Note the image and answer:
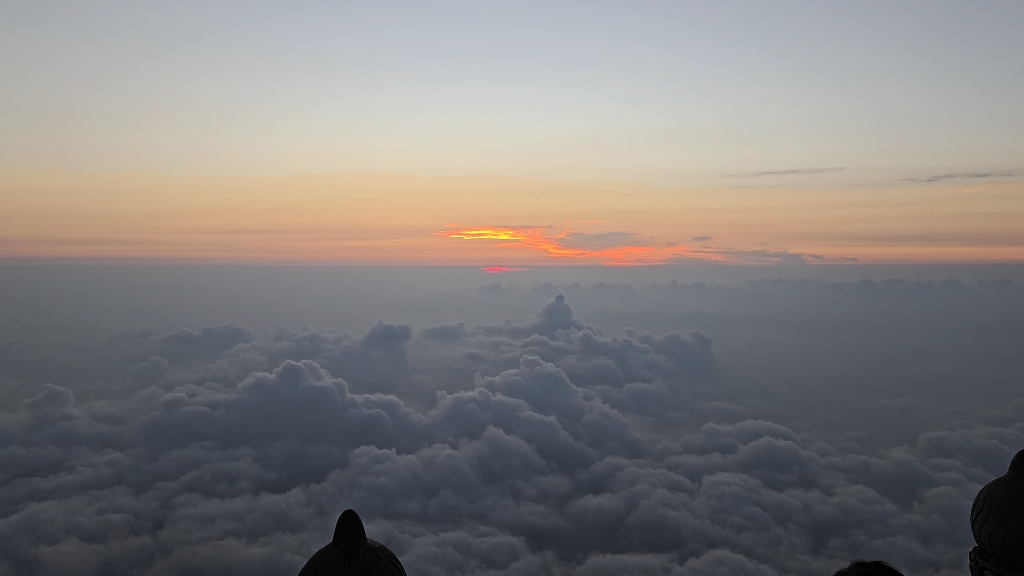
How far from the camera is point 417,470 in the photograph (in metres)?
176

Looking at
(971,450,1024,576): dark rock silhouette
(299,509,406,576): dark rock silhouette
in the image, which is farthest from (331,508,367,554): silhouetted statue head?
(971,450,1024,576): dark rock silhouette

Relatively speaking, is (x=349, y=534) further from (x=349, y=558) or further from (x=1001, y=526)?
(x=1001, y=526)

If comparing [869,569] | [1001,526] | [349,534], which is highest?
[869,569]

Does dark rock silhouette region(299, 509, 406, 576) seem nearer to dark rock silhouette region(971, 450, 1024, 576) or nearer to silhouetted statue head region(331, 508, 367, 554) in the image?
silhouetted statue head region(331, 508, 367, 554)

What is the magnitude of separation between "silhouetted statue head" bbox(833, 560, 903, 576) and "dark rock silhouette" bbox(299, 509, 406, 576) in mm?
7702

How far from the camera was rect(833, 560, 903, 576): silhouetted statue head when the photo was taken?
8931mm

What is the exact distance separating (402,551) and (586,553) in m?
52.3

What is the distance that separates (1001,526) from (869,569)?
5.44m

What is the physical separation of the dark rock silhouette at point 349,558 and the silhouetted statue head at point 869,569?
25.3 feet

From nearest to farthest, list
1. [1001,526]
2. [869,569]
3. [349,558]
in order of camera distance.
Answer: [869,569] → [349,558] → [1001,526]

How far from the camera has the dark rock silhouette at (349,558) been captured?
446 inches

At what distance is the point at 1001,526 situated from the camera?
39.8 feet

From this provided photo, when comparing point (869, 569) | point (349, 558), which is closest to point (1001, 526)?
point (869, 569)

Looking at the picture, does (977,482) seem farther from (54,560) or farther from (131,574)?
(54,560)
